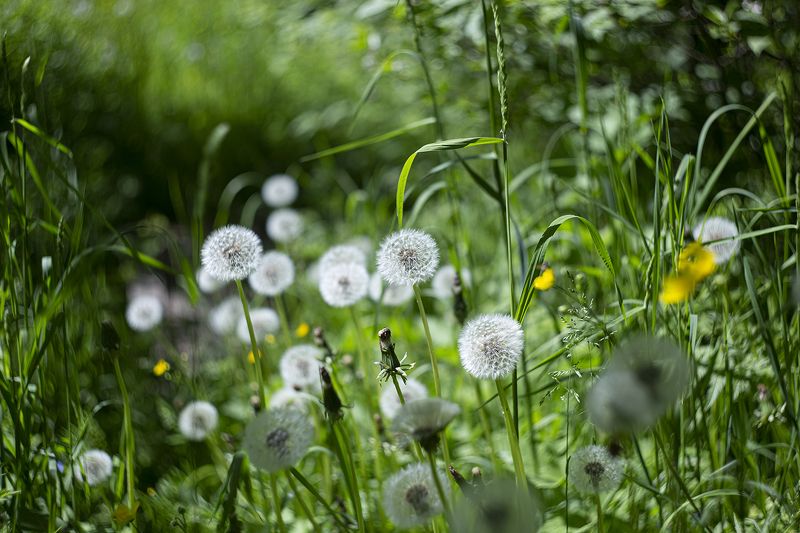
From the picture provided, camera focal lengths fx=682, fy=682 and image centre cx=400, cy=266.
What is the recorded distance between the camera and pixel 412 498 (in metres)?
0.97

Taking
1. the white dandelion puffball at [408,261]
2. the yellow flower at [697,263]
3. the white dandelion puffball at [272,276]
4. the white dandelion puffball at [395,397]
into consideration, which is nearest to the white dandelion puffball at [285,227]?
Answer: the white dandelion puffball at [272,276]

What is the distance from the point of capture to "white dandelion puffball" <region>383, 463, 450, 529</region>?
95 centimetres

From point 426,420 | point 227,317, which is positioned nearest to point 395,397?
point 426,420

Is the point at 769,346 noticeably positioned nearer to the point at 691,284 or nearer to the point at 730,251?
the point at 691,284

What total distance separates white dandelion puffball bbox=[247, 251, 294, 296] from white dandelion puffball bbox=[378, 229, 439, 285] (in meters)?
0.63

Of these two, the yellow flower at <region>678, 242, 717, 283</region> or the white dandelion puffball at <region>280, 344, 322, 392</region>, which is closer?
the yellow flower at <region>678, 242, 717, 283</region>

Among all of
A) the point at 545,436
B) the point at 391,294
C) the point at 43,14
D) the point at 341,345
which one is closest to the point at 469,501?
the point at 545,436

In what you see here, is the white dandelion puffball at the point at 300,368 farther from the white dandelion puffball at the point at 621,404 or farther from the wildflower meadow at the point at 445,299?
the white dandelion puffball at the point at 621,404

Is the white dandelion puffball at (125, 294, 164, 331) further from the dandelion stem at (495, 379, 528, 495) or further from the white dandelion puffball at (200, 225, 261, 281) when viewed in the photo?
the dandelion stem at (495, 379, 528, 495)

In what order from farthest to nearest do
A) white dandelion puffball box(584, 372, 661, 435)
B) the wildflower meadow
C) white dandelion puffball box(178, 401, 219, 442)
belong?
white dandelion puffball box(178, 401, 219, 442) < the wildflower meadow < white dandelion puffball box(584, 372, 661, 435)

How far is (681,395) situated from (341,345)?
4.23 ft

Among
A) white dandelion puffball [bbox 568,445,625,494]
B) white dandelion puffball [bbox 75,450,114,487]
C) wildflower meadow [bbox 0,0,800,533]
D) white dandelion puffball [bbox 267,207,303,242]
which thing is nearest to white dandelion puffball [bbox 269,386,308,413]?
wildflower meadow [bbox 0,0,800,533]

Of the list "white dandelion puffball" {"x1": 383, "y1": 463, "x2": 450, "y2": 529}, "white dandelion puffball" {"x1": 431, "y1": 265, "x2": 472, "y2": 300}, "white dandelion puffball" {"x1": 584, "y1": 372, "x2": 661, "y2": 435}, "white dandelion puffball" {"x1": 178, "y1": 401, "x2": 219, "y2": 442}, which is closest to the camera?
"white dandelion puffball" {"x1": 584, "y1": 372, "x2": 661, "y2": 435}

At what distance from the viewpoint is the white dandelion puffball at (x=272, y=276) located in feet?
5.47
